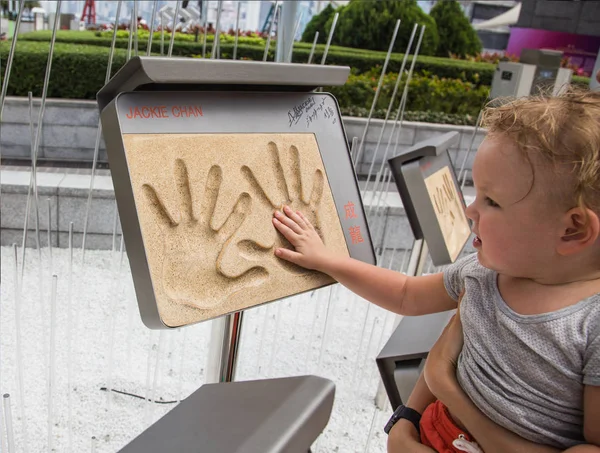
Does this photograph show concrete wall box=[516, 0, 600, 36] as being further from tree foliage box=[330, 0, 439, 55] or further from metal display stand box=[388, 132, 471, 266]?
metal display stand box=[388, 132, 471, 266]

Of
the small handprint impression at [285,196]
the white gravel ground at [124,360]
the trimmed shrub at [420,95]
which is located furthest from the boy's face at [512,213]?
the trimmed shrub at [420,95]

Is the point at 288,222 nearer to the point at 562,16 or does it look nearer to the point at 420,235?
the point at 420,235

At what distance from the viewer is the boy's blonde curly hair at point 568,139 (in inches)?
25.1

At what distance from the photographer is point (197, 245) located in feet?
2.47

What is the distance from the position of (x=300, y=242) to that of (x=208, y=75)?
24cm

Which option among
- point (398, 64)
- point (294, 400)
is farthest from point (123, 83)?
point (398, 64)

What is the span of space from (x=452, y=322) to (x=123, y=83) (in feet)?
1.59

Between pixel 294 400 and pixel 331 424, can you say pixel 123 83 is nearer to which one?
pixel 294 400

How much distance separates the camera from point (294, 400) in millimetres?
739

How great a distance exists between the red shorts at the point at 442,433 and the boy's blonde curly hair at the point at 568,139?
0.98ft

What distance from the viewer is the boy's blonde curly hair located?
2.09 ft

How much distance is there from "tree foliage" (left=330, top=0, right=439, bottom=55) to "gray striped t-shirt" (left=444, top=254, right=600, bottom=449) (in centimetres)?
557

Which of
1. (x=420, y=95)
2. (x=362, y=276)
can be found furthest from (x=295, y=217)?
(x=420, y=95)
